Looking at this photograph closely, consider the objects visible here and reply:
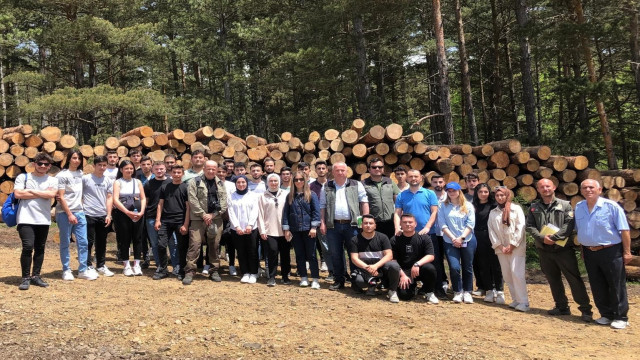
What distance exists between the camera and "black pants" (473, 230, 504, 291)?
598 cm

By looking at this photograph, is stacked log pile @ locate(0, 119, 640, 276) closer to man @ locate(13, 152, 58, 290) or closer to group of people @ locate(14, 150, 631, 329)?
group of people @ locate(14, 150, 631, 329)

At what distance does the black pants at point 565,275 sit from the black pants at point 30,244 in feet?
20.3

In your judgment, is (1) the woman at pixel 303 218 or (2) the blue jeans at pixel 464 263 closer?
(2) the blue jeans at pixel 464 263

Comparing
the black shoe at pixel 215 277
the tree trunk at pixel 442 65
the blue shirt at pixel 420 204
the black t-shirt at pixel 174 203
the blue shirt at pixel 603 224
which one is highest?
the tree trunk at pixel 442 65

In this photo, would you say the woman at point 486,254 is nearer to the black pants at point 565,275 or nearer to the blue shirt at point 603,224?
the black pants at point 565,275

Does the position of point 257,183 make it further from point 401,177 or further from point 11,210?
point 11,210

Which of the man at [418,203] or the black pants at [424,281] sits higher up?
the man at [418,203]

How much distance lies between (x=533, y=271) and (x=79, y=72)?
55.9ft

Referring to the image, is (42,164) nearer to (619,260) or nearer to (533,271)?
(619,260)

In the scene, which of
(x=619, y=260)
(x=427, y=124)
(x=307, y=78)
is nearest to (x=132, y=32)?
(x=307, y=78)

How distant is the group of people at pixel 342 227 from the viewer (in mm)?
5324

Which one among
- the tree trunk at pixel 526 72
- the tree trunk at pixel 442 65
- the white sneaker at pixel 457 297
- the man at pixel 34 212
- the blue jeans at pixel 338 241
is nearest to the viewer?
the man at pixel 34 212

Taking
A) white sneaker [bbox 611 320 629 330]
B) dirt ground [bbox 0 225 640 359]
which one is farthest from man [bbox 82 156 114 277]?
white sneaker [bbox 611 320 629 330]

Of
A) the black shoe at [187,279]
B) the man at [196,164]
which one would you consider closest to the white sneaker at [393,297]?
the black shoe at [187,279]
